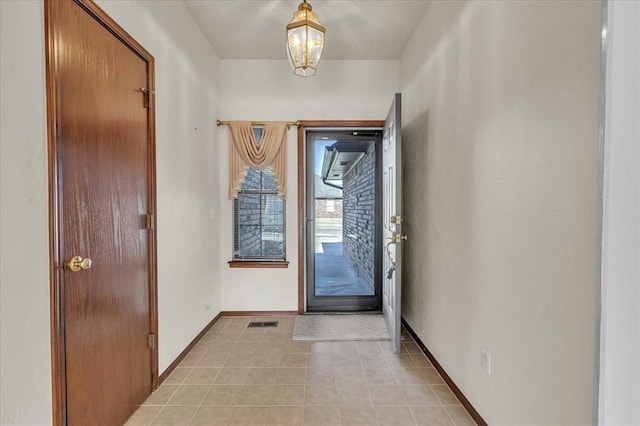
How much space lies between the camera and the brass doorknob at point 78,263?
1377mm

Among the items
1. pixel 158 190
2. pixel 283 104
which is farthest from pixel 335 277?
pixel 158 190

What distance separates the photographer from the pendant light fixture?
1.96 meters

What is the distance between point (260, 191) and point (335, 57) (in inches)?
69.3

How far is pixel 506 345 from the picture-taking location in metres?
1.48

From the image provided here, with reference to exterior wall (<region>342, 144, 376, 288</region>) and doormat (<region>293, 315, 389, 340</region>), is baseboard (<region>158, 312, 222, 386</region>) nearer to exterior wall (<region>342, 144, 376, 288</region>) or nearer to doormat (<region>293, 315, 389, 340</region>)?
doormat (<region>293, 315, 389, 340</region>)

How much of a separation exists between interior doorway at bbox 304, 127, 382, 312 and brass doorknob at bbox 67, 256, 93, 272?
7.96 ft

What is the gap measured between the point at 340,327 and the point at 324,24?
2.98 m

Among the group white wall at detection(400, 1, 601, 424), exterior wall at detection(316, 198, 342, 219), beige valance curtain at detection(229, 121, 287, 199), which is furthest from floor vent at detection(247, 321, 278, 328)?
white wall at detection(400, 1, 601, 424)

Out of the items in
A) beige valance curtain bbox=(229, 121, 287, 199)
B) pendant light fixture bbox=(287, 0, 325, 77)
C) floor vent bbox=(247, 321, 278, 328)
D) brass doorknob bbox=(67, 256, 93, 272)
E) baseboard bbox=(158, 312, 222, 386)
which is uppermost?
pendant light fixture bbox=(287, 0, 325, 77)

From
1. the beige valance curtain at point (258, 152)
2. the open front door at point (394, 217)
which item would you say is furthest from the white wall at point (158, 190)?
the open front door at point (394, 217)

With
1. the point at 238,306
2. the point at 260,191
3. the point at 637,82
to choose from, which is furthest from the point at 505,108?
the point at 238,306

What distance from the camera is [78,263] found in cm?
141

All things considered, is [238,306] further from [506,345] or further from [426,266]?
[506,345]

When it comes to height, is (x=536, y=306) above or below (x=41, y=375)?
above
